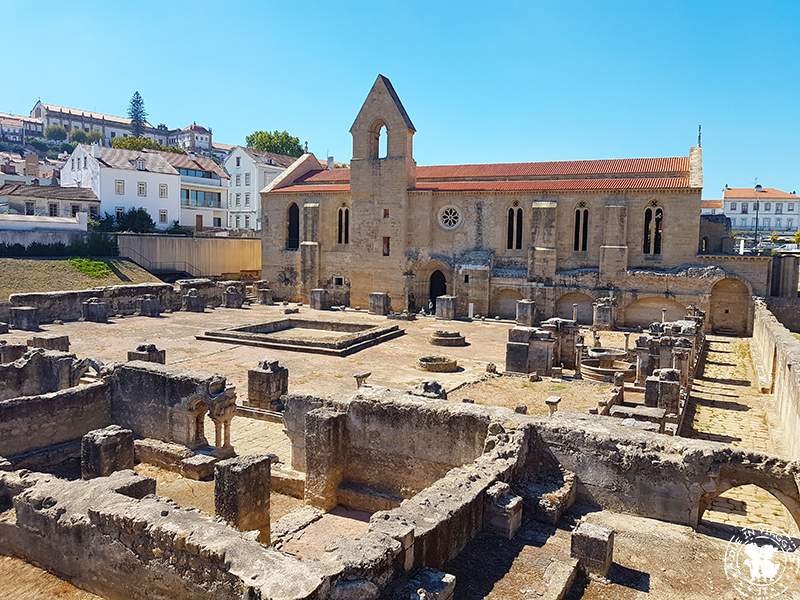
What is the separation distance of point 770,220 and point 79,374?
125007 millimetres

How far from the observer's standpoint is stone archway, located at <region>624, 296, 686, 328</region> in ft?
124

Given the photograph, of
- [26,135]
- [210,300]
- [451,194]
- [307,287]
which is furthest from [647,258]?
[26,135]

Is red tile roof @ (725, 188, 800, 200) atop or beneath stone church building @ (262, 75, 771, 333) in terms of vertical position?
atop

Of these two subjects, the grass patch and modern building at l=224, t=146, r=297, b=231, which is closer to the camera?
the grass patch

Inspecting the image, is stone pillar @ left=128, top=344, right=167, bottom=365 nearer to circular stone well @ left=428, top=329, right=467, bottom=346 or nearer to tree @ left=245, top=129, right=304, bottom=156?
circular stone well @ left=428, top=329, right=467, bottom=346

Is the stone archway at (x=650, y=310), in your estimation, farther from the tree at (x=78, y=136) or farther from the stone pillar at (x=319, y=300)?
the tree at (x=78, y=136)

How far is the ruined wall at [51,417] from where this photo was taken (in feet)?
47.2

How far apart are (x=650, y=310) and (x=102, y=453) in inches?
1328

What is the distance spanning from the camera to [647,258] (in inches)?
1542

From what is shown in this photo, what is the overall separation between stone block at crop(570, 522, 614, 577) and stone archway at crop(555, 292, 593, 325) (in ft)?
105

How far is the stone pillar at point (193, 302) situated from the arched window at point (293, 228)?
1107 centimetres

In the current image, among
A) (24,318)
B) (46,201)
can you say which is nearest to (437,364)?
(24,318)

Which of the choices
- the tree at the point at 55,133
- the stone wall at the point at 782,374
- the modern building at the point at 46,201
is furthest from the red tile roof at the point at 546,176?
the tree at the point at 55,133

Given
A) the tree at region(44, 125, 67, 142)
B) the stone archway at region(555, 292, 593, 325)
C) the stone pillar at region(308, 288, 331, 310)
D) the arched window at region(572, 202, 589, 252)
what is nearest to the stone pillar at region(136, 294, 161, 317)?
the stone pillar at region(308, 288, 331, 310)
